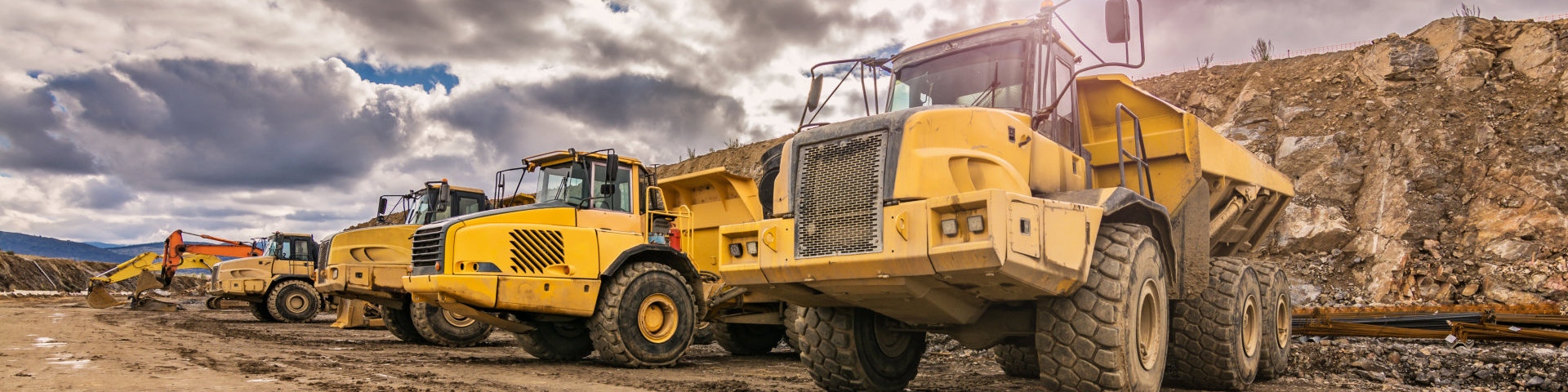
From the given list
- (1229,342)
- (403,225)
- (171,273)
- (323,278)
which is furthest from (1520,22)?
(171,273)

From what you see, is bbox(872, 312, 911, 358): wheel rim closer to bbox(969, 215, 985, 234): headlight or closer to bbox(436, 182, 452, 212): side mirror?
bbox(969, 215, 985, 234): headlight

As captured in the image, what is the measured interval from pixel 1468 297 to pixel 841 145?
12.5m

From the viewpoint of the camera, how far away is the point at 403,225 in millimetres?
12555

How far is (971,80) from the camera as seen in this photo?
611 centimetres

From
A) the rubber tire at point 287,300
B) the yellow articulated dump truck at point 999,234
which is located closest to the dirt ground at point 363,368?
the yellow articulated dump truck at point 999,234

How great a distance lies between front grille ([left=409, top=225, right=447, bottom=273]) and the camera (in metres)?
9.09

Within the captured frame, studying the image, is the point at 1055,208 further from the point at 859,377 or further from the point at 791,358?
the point at 791,358

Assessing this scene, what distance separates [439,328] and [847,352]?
829 centimetres

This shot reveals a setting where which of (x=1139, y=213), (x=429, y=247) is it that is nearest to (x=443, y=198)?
(x=429, y=247)

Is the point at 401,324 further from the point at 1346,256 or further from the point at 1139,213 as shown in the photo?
the point at 1346,256

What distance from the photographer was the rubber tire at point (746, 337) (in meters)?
11.9

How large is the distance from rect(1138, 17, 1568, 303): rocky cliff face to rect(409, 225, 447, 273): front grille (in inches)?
505

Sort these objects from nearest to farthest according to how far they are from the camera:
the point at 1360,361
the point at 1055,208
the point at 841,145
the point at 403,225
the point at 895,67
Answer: the point at 1055,208 → the point at 841,145 → the point at 895,67 → the point at 1360,361 → the point at 403,225

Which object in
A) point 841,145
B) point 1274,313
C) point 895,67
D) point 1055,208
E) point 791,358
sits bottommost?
point 791,358
